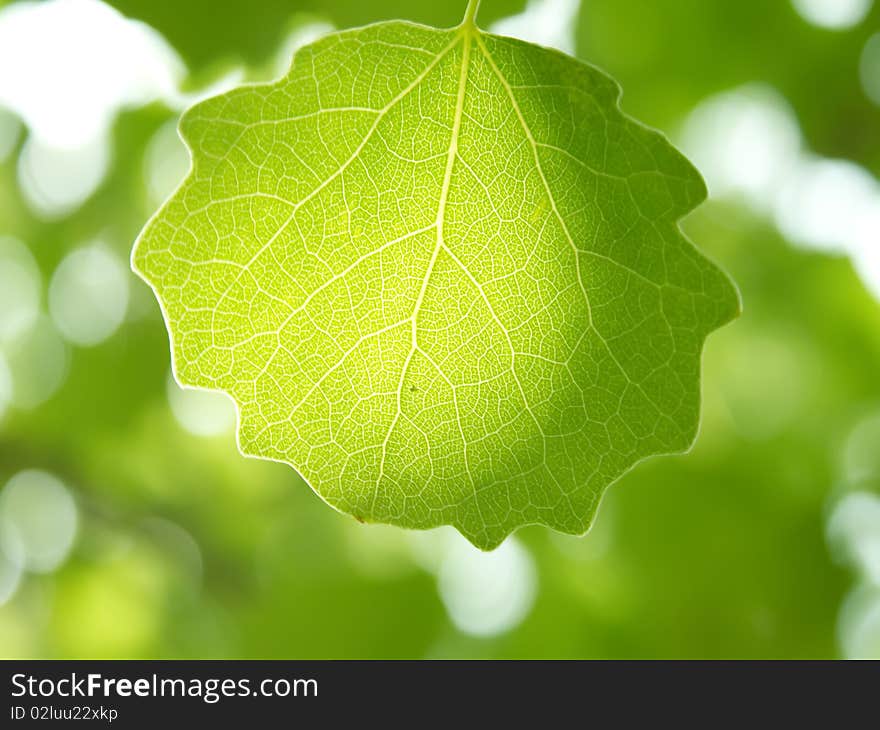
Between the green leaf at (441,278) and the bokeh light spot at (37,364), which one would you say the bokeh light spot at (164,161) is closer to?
the bokeh light spot at (37,364)

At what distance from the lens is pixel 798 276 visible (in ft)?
13.1

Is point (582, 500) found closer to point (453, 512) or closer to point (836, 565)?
point (453, 512)

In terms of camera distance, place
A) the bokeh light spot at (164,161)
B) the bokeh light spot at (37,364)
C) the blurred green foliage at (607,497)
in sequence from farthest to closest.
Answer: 1. the bokeh light spot at (37,364)
2. the bokeh light spot at (164,161)
3. the blurred green foliage at (607,497)

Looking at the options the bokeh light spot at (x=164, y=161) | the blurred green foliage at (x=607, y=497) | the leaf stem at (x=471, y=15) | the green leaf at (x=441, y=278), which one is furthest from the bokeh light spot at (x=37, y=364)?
the leaf stem at (x=471, y=15)

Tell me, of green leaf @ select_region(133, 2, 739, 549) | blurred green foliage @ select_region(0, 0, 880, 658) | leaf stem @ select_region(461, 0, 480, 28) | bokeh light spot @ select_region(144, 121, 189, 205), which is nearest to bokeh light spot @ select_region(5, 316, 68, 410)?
blurred green foliage @ select_region(0, 0, 880, 658)

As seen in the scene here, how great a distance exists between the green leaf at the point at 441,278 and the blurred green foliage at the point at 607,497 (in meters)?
1.69

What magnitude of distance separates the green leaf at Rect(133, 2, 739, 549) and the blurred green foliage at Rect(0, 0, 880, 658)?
5.55 ft

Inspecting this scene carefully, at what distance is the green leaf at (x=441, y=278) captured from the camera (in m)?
1.38

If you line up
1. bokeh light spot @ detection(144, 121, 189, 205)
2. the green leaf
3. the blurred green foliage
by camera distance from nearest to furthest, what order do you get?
1. the green leaf
2. the blurred green foliage
3. bokeh light spot @ detection(144, 121, 189, 205)

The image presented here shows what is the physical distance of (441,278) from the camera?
56.0 inches

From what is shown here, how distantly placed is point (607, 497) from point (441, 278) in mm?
3058

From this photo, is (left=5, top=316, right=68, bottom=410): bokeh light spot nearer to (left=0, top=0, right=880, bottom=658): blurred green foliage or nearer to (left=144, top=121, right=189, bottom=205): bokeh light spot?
(left=0, top=0, right=880, bottom=658): blurred green foliage

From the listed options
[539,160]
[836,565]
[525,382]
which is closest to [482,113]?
[539,160]

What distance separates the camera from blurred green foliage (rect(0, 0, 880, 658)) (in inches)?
130
